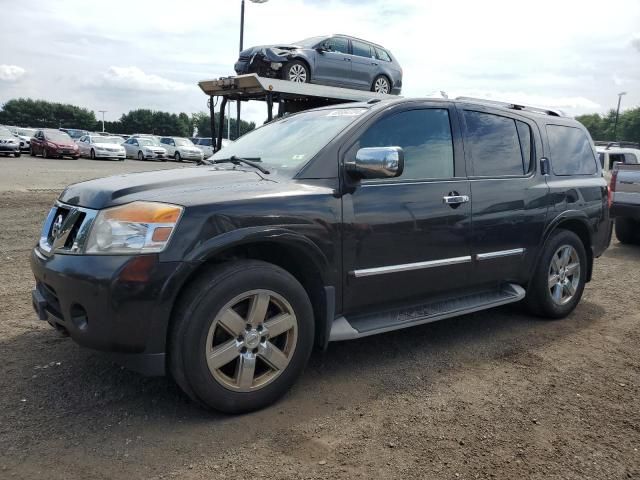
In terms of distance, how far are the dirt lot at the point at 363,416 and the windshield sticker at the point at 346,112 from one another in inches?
66.9

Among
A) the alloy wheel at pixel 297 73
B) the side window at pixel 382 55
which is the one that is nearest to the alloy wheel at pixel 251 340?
the alloy wheel at pixel 297 73

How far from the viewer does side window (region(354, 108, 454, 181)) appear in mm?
3734

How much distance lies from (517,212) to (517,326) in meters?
1.05

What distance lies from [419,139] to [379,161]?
0.82 m

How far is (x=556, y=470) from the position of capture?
2594 millimetres

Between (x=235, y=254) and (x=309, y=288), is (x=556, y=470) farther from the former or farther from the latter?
(x=235, y=254)

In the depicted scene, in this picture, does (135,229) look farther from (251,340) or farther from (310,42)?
(310,42)

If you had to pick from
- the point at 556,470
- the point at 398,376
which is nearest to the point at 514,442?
the point at 556,470

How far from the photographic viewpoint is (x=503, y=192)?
14.1ft

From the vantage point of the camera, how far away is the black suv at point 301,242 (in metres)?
2.78

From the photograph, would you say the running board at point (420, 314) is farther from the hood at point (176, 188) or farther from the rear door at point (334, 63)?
the rear door at point (334, 63)

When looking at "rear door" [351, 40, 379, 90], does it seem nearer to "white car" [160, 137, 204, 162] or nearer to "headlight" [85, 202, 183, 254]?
"headlight" [85, 202, 183, 254]

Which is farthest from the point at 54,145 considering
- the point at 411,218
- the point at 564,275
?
the point at 411,218

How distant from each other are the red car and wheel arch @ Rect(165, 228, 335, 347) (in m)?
24.8
